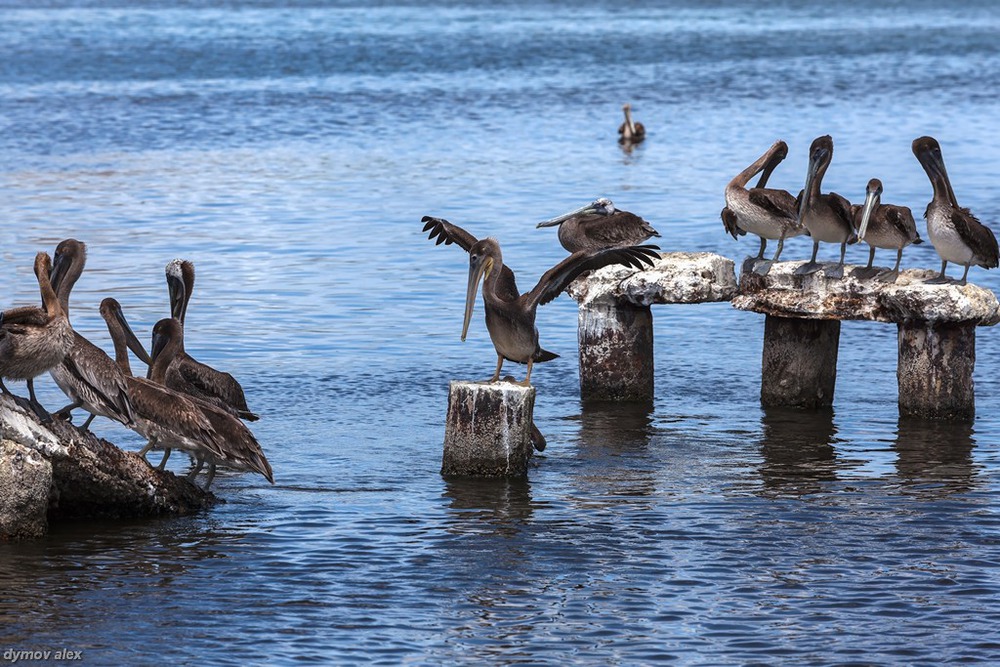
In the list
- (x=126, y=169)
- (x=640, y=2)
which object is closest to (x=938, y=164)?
(x=126, y=169)

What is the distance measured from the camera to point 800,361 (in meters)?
10.6

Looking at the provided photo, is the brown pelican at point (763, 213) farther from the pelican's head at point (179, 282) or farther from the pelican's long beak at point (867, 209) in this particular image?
the pelican's head at point (179, 282)

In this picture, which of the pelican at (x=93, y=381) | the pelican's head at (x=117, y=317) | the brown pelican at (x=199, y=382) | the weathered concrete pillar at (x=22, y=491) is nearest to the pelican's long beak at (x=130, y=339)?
the pelican's head at (x=117, y=317)

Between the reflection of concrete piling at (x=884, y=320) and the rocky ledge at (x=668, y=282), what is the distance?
0.63ft

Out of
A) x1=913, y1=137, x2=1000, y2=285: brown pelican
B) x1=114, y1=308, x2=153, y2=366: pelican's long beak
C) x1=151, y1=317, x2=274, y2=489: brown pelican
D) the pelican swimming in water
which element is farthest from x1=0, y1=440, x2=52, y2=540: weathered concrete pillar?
x1=913, y1=137, x2=1000, y2=285: brown pelican

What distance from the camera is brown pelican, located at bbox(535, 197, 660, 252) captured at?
11531mm

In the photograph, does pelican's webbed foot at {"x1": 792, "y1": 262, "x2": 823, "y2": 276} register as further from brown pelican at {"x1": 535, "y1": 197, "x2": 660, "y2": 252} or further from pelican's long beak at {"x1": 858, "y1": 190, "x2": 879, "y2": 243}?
brown pelican at {"x1": 535, "y1": 197, "x2": 660, "y2": 252}

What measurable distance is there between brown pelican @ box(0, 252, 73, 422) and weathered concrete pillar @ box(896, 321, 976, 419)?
496 cm

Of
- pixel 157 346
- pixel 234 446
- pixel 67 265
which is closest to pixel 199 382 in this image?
pixel 157 346

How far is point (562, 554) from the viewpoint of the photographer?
25.7 ft

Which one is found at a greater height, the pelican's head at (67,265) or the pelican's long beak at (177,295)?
the pelican's head at (67,265)

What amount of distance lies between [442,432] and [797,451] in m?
2.16

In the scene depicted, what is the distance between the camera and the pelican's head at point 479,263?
9203mm

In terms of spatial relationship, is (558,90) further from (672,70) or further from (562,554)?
(562,554)
